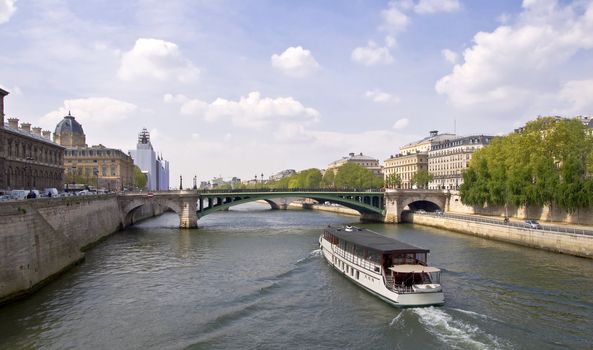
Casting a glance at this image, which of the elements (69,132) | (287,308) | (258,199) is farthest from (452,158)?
(287,308)

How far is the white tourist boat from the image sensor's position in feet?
93.6

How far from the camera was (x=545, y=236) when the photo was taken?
1887 inches

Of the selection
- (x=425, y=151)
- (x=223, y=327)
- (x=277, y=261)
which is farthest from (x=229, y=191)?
(x=425, y=151)

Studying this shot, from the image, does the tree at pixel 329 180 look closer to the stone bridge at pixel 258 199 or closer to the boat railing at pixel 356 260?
the stone bridge at pixel 258 199

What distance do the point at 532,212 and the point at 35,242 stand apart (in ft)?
207

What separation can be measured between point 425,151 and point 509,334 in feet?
493

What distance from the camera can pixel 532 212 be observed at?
6775 cm

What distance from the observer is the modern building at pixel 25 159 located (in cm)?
5576

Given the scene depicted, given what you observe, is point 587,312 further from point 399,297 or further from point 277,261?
point 277,261

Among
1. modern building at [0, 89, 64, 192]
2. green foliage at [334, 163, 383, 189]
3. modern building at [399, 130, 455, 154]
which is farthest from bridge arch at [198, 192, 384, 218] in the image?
modern building at [399, 130, 455, 154]

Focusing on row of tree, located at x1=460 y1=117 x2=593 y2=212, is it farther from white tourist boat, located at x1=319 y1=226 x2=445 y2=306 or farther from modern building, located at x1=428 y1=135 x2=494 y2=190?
modern building, located at x1=428 y1=135 x2=494 y2=190


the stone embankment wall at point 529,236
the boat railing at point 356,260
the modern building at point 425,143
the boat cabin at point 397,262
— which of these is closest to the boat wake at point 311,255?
the boat railing at point 356,260

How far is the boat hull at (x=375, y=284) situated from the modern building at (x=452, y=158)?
101784mm

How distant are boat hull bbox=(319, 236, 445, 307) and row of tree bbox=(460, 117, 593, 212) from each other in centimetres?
3454
